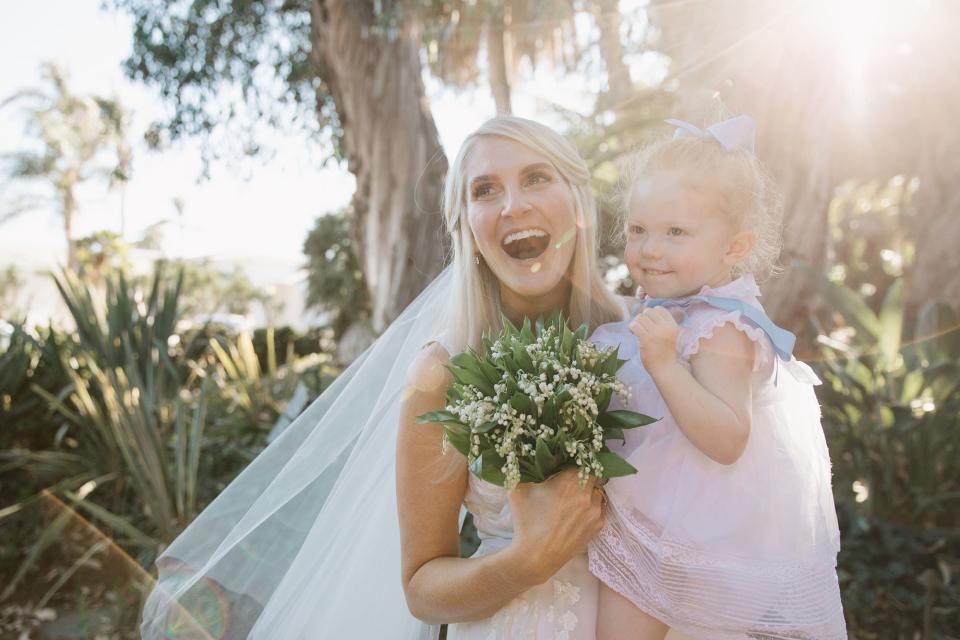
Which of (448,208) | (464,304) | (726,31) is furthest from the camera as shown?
(726,31)

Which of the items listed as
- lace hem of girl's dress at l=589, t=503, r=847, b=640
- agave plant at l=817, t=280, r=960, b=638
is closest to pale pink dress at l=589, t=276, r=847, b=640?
lace hem of girl's dress at l=589, t=503, r=847, b=640

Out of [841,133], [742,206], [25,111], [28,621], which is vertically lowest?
[28,621]

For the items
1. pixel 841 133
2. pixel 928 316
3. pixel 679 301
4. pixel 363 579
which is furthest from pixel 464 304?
pixel 841 133

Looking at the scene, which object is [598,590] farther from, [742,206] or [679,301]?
[742,206]

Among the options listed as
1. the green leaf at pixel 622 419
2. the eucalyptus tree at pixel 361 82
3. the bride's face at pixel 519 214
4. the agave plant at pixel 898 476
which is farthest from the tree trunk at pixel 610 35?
the green leaf at pixel 622 419

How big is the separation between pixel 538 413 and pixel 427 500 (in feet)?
1.91

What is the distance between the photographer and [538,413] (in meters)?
1.70

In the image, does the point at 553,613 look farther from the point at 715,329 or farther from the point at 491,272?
the point at 491,272

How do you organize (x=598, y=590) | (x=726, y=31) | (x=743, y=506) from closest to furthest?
(x=743, y=506), (x=598, y=590), (x=726, y=31)

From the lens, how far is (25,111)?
4650cm

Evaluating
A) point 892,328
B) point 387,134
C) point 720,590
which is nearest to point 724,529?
point 720,590

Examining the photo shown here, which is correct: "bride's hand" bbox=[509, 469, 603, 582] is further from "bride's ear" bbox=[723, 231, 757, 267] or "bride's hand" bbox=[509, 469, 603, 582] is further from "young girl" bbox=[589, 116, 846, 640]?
"bride's ear" bbox=[723, 231, 757, 267]

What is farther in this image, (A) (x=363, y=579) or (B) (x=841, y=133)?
(B) (x=841, y=133)

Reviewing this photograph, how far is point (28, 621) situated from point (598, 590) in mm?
5300
